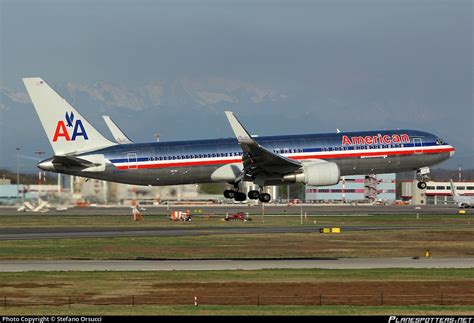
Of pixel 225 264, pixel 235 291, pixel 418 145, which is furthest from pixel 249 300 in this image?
pixel 418 145

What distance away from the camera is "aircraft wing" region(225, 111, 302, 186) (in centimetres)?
7462

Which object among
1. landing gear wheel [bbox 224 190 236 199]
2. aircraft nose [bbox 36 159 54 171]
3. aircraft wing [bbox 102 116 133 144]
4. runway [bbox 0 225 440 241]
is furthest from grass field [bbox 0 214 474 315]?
aircraft wing [bbox 102 116 133 144]

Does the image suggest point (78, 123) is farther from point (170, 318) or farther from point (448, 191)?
point (448, 191)

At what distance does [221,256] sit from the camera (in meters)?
54.2

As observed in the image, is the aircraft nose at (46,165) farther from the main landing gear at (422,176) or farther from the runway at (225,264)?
the main landing gear at (422,176)

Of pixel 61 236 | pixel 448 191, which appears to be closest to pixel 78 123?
pixel 61 236

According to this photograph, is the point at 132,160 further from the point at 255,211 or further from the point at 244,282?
the point at 255,211

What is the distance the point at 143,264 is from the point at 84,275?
19.3ft

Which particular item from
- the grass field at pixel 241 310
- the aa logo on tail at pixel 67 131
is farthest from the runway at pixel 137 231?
the grass field at pixel 241 310

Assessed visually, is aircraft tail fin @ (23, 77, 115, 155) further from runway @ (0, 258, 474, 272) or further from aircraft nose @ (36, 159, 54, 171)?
runway @ (0, 258, 474, 272)

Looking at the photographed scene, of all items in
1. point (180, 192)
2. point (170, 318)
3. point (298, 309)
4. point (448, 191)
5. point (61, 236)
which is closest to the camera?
point (170, 318)

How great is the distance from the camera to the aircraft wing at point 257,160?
74.6m

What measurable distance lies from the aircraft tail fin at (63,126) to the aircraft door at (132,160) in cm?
296

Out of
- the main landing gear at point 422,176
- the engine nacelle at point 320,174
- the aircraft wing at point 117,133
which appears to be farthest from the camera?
the aircraft wing at point 117,133
